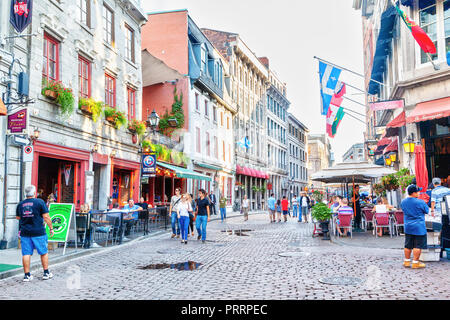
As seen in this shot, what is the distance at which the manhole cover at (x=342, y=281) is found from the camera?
23.5 ft

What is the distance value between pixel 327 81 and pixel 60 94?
10.5 metres

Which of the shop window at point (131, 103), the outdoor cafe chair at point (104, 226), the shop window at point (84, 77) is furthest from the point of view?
the shop window at point (131, 103)

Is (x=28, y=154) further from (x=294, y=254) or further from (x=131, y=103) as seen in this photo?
(x=131, y=103)

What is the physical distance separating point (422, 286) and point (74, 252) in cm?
810

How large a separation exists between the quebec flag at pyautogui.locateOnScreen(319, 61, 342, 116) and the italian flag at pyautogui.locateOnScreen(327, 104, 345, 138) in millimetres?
595

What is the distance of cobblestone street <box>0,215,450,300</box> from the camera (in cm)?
652

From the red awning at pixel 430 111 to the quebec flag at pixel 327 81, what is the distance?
3452mm

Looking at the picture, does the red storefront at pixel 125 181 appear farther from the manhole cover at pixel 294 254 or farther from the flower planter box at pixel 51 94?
the manhole cover at pixel 294 254

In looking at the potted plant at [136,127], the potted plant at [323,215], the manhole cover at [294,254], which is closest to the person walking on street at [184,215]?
the manhole cover at [294,254]

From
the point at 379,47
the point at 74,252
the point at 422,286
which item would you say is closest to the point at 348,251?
the point at 422,286

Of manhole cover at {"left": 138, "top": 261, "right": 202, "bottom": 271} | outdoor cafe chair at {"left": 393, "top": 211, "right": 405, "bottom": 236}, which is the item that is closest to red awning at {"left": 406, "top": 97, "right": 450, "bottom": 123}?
outdoor cafe chair at {"left": 393, "top": 211, "right": 405, "bottom": 236}

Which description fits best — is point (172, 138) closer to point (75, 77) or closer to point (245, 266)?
point (75, 77)

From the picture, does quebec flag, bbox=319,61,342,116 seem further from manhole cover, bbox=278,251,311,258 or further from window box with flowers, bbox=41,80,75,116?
window box with flowers, bbox=41,80,75,116

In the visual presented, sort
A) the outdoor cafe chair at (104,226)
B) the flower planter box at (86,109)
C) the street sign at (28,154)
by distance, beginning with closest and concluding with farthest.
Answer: the street sign at (28,154) → the outdoor cafe chair at (104,226) → the flower planter box at (86,109)
